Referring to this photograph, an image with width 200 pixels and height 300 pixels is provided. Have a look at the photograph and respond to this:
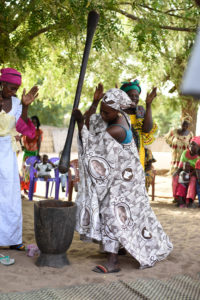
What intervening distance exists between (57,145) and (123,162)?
2364cm

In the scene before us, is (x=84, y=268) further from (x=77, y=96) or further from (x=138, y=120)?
(x=138, y=120)

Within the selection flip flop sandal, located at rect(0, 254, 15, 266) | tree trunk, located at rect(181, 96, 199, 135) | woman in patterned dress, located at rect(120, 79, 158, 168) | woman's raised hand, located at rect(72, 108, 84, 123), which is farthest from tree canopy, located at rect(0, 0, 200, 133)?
flip flop sandal, located at rect(0, 254, 15, 266)

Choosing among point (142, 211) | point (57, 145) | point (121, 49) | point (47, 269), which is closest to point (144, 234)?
point (142, 211)

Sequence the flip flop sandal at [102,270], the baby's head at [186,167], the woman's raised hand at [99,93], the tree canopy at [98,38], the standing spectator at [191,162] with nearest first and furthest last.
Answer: the flip flop sandal at [102,270] → the woman's raised hand at [99,93] → the tree canopy at [98,38] → the standing spectator at [191,162] → the baby's head at [186,167]

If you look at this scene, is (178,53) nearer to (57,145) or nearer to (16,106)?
(16,106)

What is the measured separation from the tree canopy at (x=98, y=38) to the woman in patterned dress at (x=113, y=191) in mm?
2020

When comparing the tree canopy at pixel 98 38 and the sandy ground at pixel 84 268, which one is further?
the tree canopy at pixel 98 38

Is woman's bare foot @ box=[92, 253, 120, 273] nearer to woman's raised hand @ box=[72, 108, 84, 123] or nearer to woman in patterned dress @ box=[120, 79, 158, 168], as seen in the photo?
woman's raised hand @ box=[72, 108, 84, 123]

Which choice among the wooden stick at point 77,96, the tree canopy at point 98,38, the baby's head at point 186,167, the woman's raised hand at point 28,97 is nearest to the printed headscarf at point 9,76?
the woman's raised hand at point 28,97

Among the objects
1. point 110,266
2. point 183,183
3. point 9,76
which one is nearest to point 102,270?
point 110,266

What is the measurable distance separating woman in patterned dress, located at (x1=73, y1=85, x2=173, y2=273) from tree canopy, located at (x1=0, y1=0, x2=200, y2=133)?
6.63 feet

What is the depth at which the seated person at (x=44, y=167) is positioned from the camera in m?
8.65

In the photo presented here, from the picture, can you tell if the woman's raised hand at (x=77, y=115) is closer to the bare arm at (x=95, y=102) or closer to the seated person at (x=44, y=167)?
the bare arm at (x=95, y=102)

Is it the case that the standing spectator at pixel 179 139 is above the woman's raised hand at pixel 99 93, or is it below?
below
